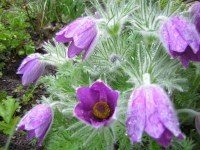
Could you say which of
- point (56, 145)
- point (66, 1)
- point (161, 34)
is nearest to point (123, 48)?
point (161, 34)

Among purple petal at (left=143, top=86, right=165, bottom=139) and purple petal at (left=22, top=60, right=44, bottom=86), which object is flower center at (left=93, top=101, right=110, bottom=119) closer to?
purple petal at (left=143, top=86, right=165, bottom=139)

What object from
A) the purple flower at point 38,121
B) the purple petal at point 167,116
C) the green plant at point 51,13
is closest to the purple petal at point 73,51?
the purple flower at point 38,121

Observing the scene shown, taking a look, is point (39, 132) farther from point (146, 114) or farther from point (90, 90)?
point (146, 114)

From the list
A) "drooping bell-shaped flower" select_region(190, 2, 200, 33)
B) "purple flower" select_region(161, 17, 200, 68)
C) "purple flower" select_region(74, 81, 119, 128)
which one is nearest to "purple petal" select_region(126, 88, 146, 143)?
"purple flower" select_region(74, 81, 119, 128)

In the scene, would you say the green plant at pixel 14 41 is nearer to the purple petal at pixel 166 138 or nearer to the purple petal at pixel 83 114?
the purple petal at pixel 83 114

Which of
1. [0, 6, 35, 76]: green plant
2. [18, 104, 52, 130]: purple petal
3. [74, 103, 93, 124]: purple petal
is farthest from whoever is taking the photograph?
[0, 6, 35, 76]: green plant

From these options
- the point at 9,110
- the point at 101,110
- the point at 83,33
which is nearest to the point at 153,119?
the point at 101,110
